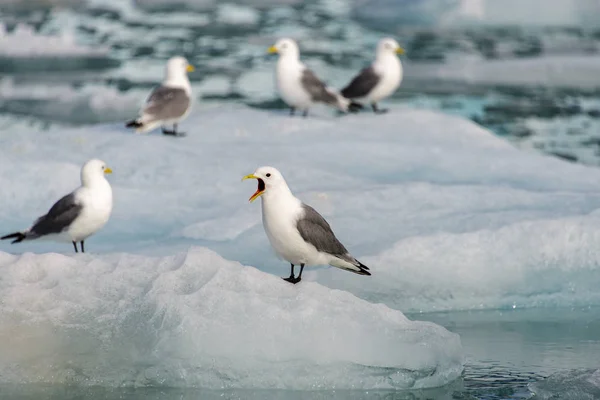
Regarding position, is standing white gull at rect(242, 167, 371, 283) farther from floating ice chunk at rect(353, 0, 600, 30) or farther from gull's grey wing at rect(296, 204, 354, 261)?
floating ice chunk at rect(353, 0, 600, 30)

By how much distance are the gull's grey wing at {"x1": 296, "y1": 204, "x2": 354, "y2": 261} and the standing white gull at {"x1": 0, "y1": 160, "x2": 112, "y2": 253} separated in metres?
1.31

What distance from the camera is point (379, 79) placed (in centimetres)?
981

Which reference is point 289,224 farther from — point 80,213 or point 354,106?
point 354,106

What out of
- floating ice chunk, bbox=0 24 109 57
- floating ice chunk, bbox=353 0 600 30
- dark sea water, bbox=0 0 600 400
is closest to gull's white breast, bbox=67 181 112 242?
dark sea water, bbox=0 0 600 400

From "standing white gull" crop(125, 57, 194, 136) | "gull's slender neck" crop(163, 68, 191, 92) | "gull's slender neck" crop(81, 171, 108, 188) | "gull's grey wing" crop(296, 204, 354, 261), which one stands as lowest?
"standing white gull" crop(125, 57, 194, 136)

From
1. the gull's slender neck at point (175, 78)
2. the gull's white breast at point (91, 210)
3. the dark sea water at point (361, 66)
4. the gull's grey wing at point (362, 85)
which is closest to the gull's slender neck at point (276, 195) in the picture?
the dark sea water at point (361, 66)

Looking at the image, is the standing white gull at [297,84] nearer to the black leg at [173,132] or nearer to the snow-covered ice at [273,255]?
the snow-covered ice at [273,255]

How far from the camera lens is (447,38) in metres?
20.5

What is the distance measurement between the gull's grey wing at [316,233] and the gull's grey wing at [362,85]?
17.4 ft

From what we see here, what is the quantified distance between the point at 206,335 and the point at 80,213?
1590mm

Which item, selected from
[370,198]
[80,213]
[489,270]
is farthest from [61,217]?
[489,270]

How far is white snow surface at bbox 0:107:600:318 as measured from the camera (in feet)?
18.3

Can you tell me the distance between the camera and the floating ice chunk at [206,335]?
401cm

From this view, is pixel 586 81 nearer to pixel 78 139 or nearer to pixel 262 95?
pixel 262 95
